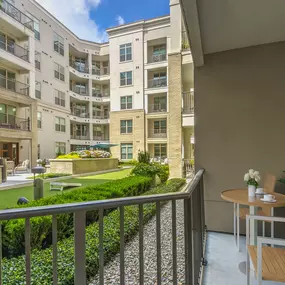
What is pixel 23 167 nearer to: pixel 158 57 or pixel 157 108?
pixel 157 108

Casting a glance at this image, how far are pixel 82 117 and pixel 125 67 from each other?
27.2 feet

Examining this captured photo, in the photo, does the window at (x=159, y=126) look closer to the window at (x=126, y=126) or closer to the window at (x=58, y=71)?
the window at (x=126, y=126)

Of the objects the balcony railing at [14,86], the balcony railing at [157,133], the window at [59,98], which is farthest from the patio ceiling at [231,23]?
the window at [59,98]

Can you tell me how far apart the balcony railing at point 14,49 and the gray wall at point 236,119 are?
55.1ft

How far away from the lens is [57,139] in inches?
857

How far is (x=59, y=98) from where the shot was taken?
883 inches

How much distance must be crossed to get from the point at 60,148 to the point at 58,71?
301 inches

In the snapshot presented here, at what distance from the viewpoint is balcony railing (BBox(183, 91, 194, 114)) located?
12610mm

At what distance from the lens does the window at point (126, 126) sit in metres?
21.6

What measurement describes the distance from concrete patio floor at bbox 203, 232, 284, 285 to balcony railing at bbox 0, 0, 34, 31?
722 inches

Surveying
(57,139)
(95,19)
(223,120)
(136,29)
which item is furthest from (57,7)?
(223,120)

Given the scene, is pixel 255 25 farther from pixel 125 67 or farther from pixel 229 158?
pixel 125 67

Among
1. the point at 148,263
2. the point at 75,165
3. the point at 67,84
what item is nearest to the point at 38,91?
the point at 67,84

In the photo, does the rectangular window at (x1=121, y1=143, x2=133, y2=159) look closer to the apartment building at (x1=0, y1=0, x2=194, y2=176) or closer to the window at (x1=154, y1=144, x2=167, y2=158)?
the apartment building at (x1=0, y1=0, x2=194, y2=176)
